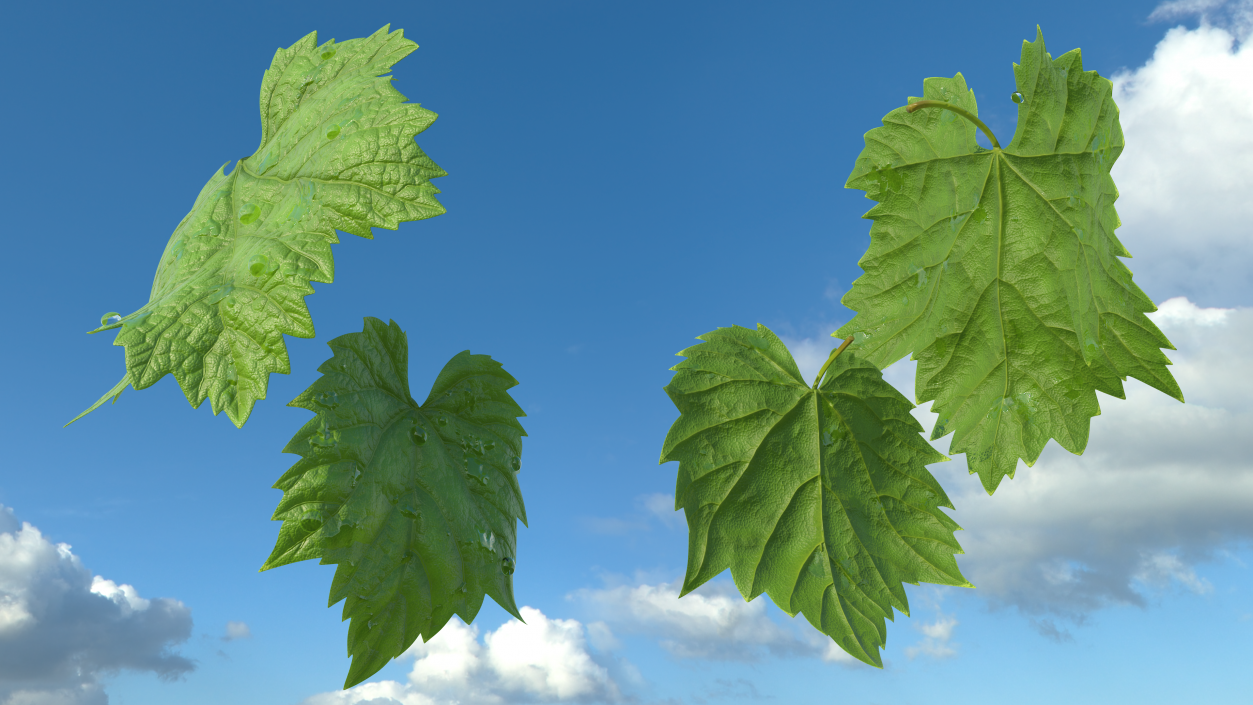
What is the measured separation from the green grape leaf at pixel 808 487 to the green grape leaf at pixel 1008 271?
298 mm

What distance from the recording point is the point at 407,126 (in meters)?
2.29

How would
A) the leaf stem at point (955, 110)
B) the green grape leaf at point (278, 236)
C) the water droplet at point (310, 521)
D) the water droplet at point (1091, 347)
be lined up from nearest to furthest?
the green grape leaf at point (278, 236) < the water droplet at point (310, 521) < the leaf stem at point (955, 110) < the water droplet at point (1091, 347)

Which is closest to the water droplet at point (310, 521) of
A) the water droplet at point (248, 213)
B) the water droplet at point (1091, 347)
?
the water droplet at point (248, 213)

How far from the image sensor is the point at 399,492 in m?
2.61

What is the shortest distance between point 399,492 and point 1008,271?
7.49ft

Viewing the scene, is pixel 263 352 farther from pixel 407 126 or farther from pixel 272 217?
pixel 407 126

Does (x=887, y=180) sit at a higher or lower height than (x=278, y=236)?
higher

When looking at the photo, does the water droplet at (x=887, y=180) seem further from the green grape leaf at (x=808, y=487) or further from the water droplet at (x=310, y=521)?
the water droplet at (x=310, y=521)

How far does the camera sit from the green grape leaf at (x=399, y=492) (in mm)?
2441

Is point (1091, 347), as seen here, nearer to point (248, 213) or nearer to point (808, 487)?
point (808, 487)

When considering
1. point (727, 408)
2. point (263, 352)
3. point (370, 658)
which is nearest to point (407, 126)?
point (263, 352)

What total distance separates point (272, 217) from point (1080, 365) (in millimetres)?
2830

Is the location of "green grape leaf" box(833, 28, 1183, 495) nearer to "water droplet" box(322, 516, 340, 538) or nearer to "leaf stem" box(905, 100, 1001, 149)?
"leaf stem" box(905, 100, 1001, 149)

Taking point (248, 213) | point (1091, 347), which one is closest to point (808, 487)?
point (1091, 347)
